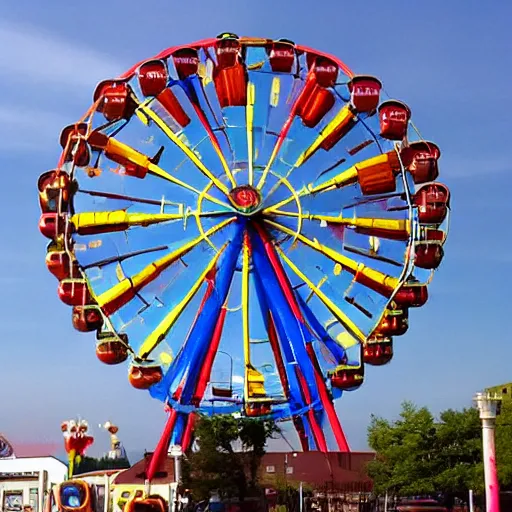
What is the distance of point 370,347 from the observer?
2752cm

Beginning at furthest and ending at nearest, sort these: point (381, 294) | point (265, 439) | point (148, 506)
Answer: point (265, 439) < point (381, 294) < point (148, 506)

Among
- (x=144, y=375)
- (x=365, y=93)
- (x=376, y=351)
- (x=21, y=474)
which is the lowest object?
(x=21, y=474)

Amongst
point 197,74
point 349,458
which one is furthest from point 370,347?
point 197,74

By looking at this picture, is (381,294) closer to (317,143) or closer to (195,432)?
(317,143)

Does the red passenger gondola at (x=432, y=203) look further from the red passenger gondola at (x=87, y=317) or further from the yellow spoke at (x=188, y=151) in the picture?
the red passenger gondola at (x=87, y=317)

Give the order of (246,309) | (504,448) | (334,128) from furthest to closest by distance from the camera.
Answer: (504,448), (334,128), (246,309)

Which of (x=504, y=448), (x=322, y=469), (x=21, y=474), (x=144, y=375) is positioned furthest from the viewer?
(x=504, y=448)

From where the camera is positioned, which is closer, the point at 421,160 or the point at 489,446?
the point at 489,446

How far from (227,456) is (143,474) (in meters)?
2.77

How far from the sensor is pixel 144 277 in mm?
27422

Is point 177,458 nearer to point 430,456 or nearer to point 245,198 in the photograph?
point 245,198

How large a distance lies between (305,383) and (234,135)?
259 inches

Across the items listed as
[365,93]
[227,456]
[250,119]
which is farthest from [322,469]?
[365,93]

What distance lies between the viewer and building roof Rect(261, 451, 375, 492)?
96.6 ft
